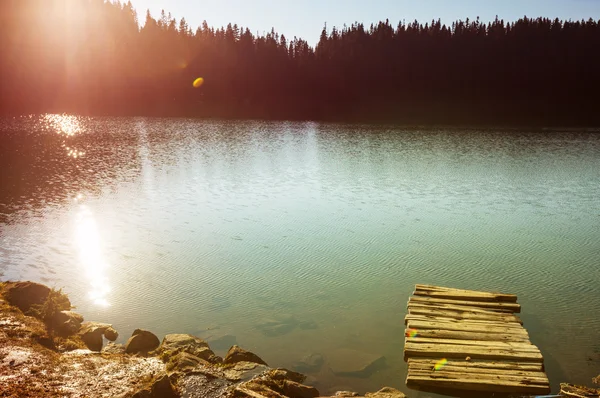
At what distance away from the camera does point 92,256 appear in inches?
777

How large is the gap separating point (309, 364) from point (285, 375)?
1452 millimetres

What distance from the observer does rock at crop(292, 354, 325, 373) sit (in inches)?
471

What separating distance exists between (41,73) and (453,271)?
163 metres

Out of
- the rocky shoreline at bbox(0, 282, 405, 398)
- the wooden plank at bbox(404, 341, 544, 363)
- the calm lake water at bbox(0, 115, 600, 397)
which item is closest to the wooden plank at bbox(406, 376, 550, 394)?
the calm lake water at bbox(0, 115, 600, 397)

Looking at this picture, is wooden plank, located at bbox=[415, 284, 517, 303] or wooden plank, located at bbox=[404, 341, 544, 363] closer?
wooden plank, located at bbox=[404, 341, 544, 363]

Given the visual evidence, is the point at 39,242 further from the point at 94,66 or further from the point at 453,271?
the point at 94,66

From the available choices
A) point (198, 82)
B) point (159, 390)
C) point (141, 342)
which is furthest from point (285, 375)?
point (198, 82)

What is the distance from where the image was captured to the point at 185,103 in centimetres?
14375

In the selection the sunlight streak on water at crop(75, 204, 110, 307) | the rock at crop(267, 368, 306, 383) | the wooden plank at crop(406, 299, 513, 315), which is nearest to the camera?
the rock at crop(267, 368, 306, 383)

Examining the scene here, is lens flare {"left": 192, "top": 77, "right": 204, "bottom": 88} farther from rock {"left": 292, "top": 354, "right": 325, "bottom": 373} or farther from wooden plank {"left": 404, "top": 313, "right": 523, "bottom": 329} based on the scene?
rock {"left": 292, "top": 354, "right": 325, "bottom": 373}

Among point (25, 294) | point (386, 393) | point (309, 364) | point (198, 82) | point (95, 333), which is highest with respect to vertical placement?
point (198, 82)

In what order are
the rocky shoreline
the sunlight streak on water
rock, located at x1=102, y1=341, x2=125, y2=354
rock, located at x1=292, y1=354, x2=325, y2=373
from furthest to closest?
the sunlight streak on water, rock, located at x1=102, y1=341, x2=125, y2=354, rock, located at x1=292, y1=354, x2=325, y2=373, the rocky shoreline

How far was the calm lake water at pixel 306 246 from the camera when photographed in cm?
1411

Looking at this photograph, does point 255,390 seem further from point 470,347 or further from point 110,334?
point 110,334
